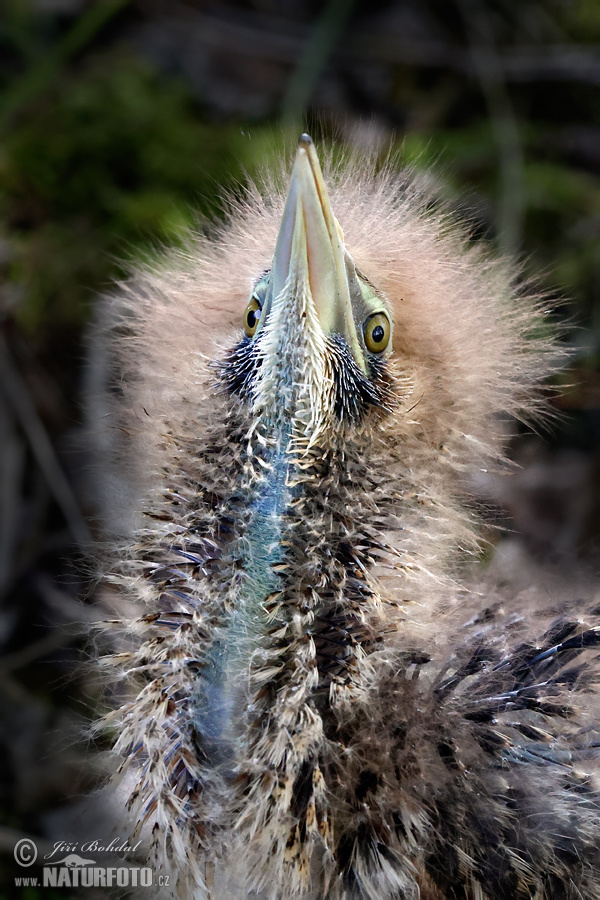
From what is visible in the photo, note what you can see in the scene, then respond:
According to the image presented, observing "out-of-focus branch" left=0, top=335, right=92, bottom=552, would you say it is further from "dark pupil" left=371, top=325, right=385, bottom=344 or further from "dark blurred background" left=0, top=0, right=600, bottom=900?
"dark pupil" left=371, top=325, right=385, bottom=344

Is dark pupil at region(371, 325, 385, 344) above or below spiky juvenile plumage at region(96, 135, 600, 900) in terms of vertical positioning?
above

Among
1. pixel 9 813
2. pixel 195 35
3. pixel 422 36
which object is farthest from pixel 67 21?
pixel 9 813

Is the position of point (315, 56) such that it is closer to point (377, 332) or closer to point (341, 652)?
point (377, 332)

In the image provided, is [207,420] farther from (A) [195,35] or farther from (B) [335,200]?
(A) [195,35]

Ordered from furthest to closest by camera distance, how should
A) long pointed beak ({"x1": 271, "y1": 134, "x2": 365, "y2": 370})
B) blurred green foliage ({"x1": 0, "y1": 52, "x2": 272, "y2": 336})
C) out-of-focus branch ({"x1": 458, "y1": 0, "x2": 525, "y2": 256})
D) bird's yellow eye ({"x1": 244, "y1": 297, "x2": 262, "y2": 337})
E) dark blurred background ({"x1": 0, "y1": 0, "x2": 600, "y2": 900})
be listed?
out-of-focus branch ({"x1": 458, "y1": 0, "x2": 525, "y2": 256}) → blurred green foliage ({"x1": 0, "y1": 52, "x2": 272, "y2": 336}) → dark blurred background ({"x1": 0, "y1": 0, "x2": 600, "y2": 900}) → bird's yellow eye ({"x1": 244, "y1": 297, "x2": 262, "y2": 337}) → long pointed beak ({"x1": 271, "y1": 134, "x2": 365, "y2": 370})

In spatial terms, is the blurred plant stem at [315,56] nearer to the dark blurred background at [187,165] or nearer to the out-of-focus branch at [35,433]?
the dark blurred background at [187,165]

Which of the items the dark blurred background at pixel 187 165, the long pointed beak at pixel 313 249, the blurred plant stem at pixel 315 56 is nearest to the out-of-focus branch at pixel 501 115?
the dark blurred background at pixel 187 165

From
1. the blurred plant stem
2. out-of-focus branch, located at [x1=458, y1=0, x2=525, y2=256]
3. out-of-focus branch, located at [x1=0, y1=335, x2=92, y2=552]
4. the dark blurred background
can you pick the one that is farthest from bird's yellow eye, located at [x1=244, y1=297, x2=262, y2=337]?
the blurred plant stem

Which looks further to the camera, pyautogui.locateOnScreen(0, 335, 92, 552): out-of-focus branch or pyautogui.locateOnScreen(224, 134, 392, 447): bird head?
pyautogui.locateOnScreen(0, 335, 92, 552): out-of-focus branch
